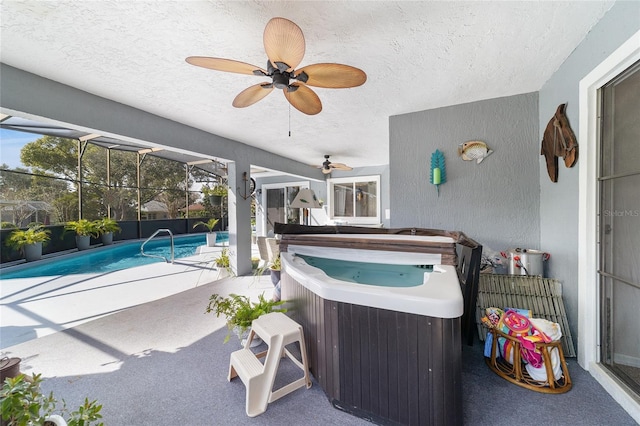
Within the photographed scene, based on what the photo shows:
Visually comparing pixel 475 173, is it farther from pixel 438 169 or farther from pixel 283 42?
pixel 283 42

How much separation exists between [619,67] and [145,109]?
4.19m

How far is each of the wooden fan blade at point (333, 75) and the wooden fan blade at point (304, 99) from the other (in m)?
0.11

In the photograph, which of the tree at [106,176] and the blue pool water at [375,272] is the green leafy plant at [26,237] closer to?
the tree at [106,176]

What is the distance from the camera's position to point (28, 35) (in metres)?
1.70

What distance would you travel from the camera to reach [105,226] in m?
7.82

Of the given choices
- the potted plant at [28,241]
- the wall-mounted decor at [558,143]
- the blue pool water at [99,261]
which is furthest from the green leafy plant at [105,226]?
the wall-mounted decor at [558,143]

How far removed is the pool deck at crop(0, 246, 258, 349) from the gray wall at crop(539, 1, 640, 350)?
14.7 feet

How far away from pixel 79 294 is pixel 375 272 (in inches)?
170

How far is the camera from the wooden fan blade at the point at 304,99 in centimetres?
186

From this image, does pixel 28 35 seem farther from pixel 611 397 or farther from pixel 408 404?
pixel 611 397

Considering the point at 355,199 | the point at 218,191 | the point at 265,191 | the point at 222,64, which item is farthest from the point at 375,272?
the point at 265,191

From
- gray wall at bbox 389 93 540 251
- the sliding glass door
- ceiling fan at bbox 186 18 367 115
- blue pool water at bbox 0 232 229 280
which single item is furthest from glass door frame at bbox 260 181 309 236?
the sliding glass door

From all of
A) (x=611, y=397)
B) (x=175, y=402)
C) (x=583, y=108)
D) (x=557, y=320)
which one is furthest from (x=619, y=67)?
(x=175, y=402)

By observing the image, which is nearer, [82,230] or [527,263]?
[527,263]
